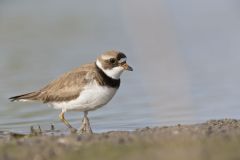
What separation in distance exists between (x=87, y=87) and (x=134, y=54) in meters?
6.83

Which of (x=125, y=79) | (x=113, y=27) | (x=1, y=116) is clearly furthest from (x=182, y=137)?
(x=113, y=27)

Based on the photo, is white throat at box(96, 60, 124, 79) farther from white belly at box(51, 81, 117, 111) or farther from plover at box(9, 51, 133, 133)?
white belly at box(51, 81, 117, 111)

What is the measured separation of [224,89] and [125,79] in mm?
2232

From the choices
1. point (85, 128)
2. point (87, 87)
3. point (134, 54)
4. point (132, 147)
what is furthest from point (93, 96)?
point (134, 54)

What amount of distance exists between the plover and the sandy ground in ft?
6.19

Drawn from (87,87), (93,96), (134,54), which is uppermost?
(134,54)

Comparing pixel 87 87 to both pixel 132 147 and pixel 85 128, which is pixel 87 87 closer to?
pixel 85 128

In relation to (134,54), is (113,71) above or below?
below

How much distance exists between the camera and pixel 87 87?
1108 centimetres

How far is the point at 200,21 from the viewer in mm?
20906

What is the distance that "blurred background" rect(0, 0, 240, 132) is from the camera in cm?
785

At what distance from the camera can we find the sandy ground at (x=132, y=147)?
7.89 meters

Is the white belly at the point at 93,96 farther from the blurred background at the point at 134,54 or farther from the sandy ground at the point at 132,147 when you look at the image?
the sandy ground at the point at 132,147

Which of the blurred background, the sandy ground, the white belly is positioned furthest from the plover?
the sandy ground
